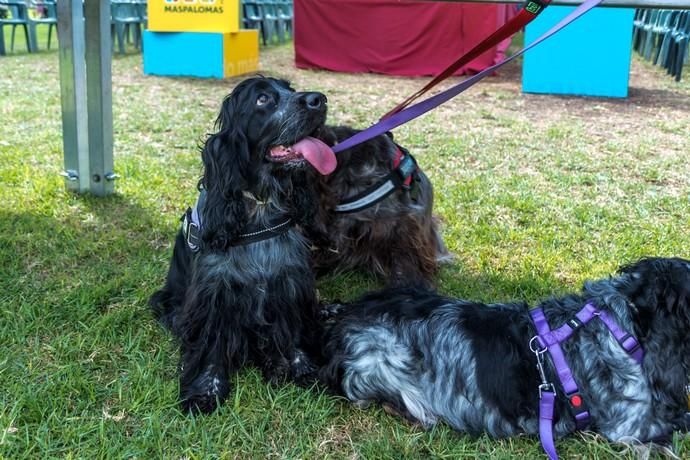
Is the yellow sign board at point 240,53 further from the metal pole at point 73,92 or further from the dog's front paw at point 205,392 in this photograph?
the dog's front paw at point 205,392

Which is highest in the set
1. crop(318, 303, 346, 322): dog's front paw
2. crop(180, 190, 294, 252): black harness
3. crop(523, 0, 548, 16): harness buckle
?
crop(523, 0, 548, 16): harness buckle

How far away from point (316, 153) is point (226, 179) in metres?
0.45

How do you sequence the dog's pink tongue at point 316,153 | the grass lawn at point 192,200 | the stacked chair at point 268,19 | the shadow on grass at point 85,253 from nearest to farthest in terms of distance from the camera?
the grass lawn at point 192,200 < the dog's pink tongue at point 316,153 < the shadow on grass at point 85,253 < the stacked chair at point 268,19

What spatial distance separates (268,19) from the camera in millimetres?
22188

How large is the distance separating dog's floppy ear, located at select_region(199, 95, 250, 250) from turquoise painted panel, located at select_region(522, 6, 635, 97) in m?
9.25

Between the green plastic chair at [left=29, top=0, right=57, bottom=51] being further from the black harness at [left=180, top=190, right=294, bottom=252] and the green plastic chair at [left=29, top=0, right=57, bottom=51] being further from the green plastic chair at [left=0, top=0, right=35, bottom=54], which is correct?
the black harness at [left=180, top=190, right=294, bottom=252]

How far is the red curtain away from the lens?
48.8ft

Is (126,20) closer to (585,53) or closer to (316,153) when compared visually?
(585,53)

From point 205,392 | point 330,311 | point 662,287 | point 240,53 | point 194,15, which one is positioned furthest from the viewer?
point 240,53

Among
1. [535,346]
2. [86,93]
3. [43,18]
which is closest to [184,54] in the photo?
[86,93]

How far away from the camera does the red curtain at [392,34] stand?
1488cm

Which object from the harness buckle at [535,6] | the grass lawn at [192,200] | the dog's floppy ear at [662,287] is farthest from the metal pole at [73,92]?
the dog's floppy ear at [662,287]

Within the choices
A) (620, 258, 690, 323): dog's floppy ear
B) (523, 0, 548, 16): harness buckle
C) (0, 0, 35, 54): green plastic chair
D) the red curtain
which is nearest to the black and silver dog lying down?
(620, 258, 690, 323): dog's floppy ear

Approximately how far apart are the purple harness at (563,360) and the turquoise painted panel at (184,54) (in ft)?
37.2
